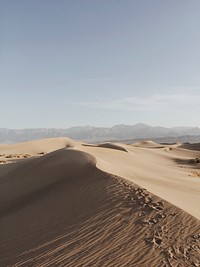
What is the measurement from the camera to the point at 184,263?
4984 millimetres

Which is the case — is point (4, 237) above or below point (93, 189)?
below

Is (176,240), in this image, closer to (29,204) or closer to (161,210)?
(161,210)

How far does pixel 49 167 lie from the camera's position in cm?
1347

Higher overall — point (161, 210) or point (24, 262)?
point (161, 210)

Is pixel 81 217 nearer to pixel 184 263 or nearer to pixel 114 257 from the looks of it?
pixel 114 257

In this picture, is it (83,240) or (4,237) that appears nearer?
(83,240)

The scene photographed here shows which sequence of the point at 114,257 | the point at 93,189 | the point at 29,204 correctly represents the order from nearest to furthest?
the point at 114,257 < the point at 93,189 < the point at 29,204

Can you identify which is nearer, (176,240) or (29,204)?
(176,240)

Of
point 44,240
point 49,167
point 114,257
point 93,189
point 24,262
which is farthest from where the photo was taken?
point 49,167

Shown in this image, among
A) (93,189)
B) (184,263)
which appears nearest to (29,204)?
(93,189)

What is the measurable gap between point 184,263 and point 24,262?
264 centimetres

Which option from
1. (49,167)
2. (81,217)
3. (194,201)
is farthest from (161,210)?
(49,167)

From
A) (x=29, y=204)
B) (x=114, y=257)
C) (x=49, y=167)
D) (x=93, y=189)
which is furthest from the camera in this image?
(x=49, y=167)

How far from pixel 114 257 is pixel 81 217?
1859mm
